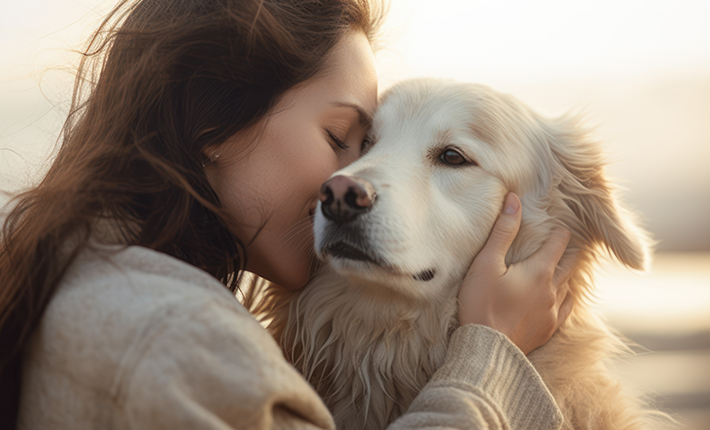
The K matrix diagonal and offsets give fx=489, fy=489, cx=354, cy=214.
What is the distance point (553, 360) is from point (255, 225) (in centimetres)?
98

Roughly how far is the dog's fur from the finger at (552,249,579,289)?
0.02 m

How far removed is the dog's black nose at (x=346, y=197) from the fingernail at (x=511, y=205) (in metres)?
0.48

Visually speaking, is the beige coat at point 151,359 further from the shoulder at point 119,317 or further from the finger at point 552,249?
the finger at point 552,249

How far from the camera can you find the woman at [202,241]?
2.48ft

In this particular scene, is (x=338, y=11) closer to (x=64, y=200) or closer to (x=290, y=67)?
(x=290, y=67)

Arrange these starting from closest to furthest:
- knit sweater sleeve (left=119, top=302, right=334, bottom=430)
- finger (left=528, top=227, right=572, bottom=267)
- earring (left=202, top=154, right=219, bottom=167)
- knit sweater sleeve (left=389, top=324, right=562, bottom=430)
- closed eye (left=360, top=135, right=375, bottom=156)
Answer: knit sweater sleeve (left=119, top=302, right=334, bottom=430), knit sweater sleeve (left=389, top=324, right=562, bottom=430), earring (left=202, top=154, right=219, bottom=167), finger (left=528, top=227, right=572, bottom=267), closed eye (left=360, top=135, right=375, bottom=156)

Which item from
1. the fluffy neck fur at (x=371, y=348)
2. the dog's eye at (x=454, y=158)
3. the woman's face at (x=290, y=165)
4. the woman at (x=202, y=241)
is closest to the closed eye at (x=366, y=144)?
the woman at (x=202, y=241)

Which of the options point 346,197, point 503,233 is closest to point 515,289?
point 503,233

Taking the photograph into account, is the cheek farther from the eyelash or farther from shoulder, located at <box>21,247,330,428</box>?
shoulder, located at <box>21,247,330,428</box>

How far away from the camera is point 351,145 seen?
5.32 feet

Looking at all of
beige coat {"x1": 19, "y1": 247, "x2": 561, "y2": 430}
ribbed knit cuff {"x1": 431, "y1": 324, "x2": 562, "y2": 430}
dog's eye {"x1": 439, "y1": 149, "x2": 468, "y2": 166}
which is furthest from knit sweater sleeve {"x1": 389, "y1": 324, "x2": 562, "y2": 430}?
dog's eye {"x1": 439, "y1": 149, "x2": 468, "y2": 166}

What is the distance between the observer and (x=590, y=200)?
A: 1.58 meters

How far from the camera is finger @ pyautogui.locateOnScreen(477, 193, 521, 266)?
4.66 ft

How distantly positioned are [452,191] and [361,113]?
39cm
